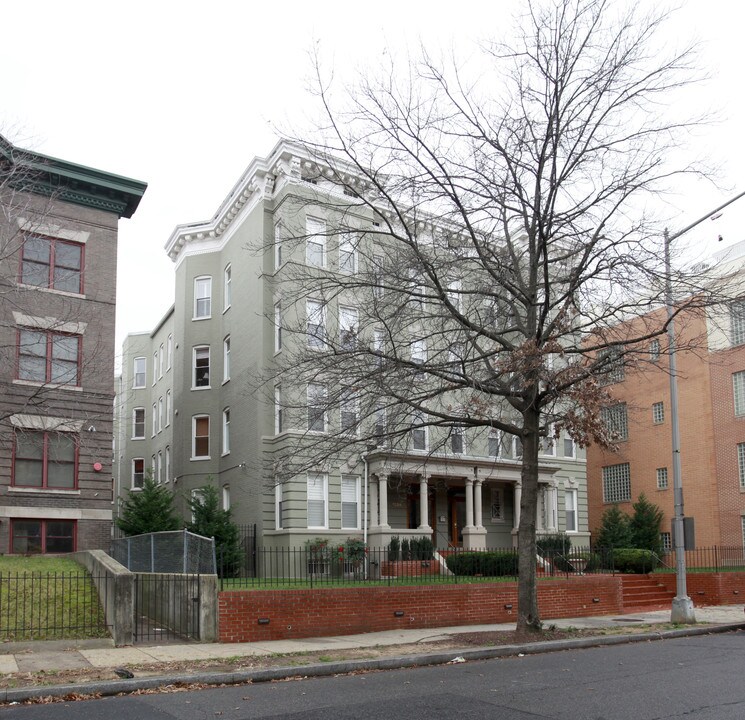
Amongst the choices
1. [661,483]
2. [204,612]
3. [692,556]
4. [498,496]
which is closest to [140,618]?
[204,612]

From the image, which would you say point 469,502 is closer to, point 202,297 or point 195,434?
point 195,434

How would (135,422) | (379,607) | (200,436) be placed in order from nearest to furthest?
(379,607), (200,436), (135,422)

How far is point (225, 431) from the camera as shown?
35.6 m

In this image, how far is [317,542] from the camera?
1150 inches

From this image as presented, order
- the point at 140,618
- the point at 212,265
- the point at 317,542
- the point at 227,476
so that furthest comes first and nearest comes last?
the point at 212,265 → the point at 227,476 → the point at 317,542 → the point at 140,618

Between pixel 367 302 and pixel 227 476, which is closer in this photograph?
pixel 367 302

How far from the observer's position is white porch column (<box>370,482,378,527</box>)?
103ft

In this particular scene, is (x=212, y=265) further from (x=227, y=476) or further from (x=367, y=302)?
(x=367, y=302)

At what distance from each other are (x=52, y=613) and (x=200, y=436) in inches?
825

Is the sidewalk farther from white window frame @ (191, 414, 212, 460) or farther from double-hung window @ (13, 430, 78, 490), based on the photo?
white window frame @ (191, 414, 212, 460)

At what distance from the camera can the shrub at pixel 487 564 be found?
23.4 meters

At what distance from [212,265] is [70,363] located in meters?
12.2

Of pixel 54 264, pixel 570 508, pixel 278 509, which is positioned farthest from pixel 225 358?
pixel 570 508

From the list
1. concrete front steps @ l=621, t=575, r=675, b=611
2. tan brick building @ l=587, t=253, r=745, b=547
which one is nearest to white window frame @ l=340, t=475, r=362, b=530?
concrete front steps @ l=621, t=575, r=675, b=611
